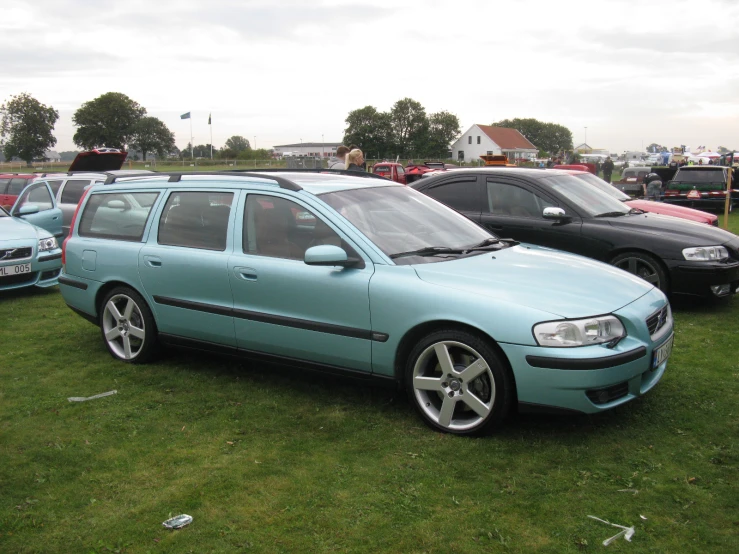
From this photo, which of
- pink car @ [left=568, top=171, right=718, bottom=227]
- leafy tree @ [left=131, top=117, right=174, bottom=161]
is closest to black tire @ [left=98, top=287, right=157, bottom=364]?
pink car @ [left=568, top=171, right=718, bottom=227]

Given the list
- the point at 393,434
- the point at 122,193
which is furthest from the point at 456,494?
the point at 122,193

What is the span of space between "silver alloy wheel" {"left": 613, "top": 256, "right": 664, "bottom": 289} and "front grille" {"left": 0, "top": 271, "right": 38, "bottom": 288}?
729cm

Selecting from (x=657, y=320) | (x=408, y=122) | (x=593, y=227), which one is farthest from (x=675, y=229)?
(x=408, y=122)

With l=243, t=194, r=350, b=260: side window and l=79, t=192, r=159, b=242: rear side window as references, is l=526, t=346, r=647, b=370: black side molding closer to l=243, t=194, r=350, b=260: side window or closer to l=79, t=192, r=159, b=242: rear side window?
l=243, t=194, r=350, b=260: side window

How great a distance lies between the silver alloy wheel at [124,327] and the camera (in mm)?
5750

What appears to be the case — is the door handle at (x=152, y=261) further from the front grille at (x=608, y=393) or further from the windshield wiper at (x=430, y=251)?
the front grille at (x=608, y=393)

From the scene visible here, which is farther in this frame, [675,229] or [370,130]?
[370,130]

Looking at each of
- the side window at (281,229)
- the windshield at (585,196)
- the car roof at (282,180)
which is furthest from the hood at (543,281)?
the windshield at (585,196)

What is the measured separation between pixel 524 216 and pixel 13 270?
6413mm

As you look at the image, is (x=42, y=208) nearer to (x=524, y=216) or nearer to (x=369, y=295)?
(x=524, y=216)

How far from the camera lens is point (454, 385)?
4086 millimetres

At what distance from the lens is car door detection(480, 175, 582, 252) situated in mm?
7609

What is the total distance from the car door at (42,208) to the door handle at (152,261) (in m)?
5.56

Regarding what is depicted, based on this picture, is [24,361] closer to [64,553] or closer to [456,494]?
[64,553]
